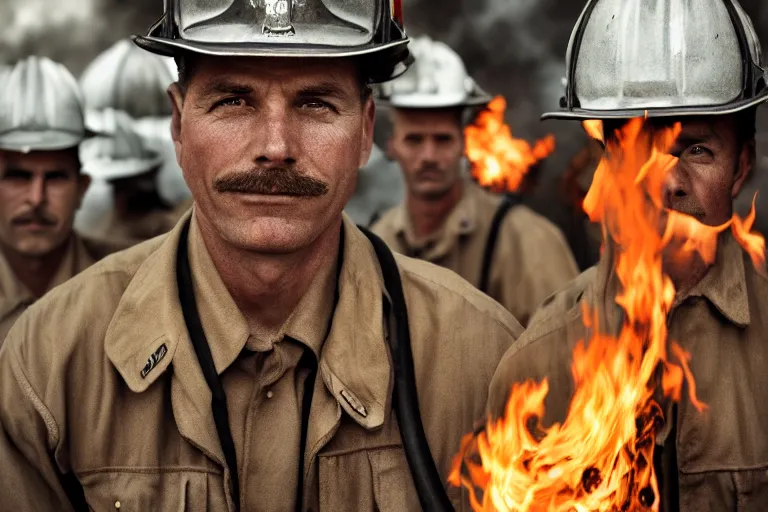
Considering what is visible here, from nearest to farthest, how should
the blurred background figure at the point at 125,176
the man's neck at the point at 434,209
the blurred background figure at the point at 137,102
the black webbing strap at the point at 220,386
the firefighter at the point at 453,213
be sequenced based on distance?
the black webbing strap at the point at 220,386
the firefighter at the point at 453,213
the man's neck at the point at 434,209
the blurred background figure at the point at 125,176
the blurred background figure at the point at 137,102

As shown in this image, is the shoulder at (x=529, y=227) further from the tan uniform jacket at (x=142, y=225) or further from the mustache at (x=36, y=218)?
the mustache at (x=36, y=218)

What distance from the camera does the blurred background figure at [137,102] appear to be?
29.1ft

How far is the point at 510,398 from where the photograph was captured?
162 inches

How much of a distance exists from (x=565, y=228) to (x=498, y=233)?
10.3 feet

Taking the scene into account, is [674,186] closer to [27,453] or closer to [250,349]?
[250,349]

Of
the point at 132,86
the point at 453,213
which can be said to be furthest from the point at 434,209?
the point at 132,86

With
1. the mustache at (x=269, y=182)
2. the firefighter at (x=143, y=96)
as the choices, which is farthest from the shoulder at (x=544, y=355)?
the firefighter at (x=143, y=96)

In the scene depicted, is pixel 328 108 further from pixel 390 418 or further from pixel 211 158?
pixel 390 418

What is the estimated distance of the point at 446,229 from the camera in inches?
303

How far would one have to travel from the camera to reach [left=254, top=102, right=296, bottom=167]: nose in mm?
3896

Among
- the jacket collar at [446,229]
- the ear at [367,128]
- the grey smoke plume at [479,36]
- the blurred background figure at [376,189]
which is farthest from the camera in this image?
the grey smoke plume at [479,36]

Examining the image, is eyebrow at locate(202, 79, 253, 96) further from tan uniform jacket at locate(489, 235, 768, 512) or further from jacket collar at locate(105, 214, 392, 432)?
tan uniform jacket at locate(489, 235, 768, 512)

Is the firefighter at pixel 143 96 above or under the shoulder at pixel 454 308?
above

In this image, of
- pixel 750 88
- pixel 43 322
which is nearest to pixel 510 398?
pixel 750 88
